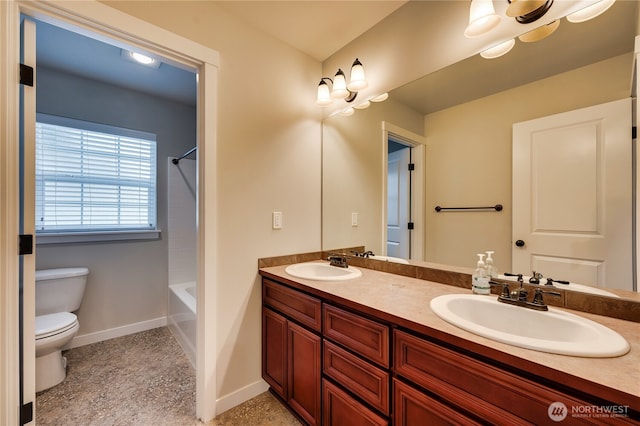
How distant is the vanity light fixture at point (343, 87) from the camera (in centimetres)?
174

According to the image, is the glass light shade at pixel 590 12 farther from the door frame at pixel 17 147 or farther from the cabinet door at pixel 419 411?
the door frame at pixel 17 147

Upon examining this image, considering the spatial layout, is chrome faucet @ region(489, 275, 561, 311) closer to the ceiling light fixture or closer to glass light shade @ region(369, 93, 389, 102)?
the ceiling light fixture

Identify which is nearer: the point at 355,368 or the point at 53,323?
the point at 355,368

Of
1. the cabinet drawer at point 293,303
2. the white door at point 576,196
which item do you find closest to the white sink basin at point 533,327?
the white door at point 576,196

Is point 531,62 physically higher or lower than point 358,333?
higher

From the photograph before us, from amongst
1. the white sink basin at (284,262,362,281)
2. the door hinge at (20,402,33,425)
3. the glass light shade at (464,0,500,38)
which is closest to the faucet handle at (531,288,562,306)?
the white sink basin at (284,262,362,281)

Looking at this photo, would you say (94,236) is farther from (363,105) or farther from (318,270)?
(363,105)

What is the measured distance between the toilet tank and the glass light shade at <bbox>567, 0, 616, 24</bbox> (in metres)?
3.47

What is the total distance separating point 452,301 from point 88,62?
10.0 feet

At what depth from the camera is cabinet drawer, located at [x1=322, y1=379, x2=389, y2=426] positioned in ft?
3.55

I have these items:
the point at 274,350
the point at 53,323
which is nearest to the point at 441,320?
the point at 274,350

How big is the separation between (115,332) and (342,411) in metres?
2.43

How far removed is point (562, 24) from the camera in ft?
3.61

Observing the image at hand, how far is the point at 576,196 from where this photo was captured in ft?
3.50
